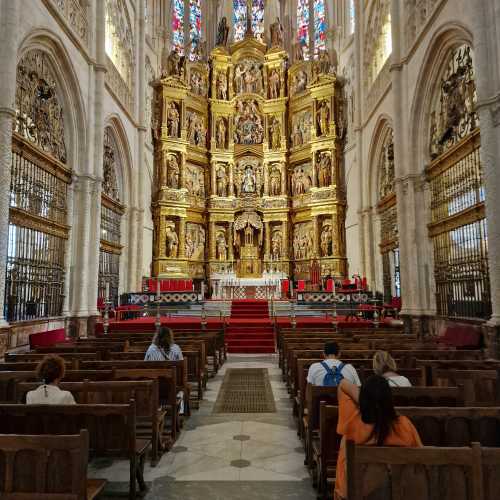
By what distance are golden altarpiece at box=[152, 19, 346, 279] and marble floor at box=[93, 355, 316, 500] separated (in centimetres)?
1890

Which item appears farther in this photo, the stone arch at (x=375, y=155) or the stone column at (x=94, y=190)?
the stone arch at (x=375, y=155)

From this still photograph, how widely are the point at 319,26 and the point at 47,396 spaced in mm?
30348

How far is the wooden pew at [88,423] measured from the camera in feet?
11.6

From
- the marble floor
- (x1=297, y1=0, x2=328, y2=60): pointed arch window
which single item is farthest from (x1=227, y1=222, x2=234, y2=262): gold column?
the marble floor

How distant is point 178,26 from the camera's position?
29422 millimetres

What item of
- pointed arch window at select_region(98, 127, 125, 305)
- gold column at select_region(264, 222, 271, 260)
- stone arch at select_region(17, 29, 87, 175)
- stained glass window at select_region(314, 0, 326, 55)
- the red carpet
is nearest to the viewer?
stone arch at select_region(17, 29, 87, 175)

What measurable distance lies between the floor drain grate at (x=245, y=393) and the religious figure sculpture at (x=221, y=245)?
1703 centimetres

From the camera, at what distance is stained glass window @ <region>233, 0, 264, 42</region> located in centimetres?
3139

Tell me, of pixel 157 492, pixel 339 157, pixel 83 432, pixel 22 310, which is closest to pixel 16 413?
pixel 83 432

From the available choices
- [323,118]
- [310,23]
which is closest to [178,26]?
[310,23]

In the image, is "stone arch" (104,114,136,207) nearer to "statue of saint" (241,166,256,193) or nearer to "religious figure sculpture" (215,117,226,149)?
"religious figure sculpture" (215,117,226,149)

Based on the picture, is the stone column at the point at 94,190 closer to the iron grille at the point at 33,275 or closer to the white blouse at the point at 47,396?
the iron grille at the point at 33,275

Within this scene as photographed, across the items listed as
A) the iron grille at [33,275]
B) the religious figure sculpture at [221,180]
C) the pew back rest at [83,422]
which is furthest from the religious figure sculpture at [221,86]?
the pew back rest at [83,422]

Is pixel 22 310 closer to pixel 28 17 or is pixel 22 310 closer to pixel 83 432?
pixel 28 17
